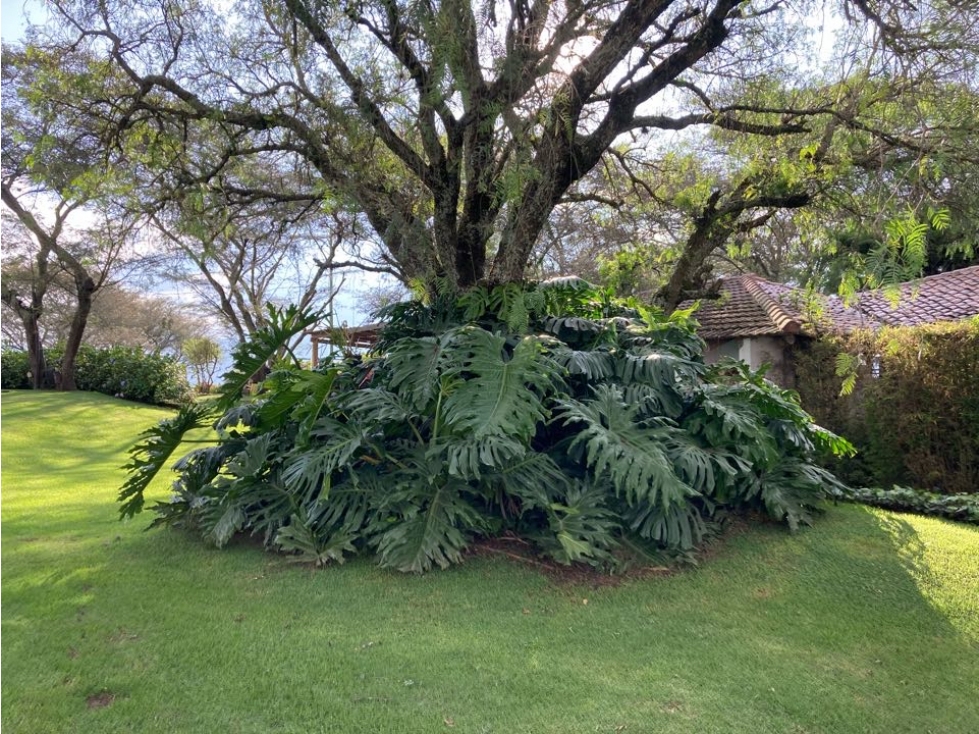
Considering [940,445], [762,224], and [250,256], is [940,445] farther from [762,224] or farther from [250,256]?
[250,256]

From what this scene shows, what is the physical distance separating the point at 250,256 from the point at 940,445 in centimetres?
1647

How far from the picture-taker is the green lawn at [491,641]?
2592mm

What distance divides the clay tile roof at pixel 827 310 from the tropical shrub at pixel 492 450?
499cm

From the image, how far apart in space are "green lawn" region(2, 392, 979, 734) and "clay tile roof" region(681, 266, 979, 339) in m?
5.93

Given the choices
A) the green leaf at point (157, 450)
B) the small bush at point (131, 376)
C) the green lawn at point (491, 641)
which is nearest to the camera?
the green lawn at point (491, 641)

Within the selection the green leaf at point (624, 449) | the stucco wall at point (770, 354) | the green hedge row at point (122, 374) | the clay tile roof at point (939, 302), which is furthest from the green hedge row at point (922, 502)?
the green hedge row at point (122, 374)

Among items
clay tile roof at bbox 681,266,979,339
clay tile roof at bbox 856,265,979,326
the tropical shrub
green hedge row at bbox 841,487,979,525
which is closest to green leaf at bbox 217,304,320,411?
the tropical shrub

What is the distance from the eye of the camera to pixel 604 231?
9352 millimetres

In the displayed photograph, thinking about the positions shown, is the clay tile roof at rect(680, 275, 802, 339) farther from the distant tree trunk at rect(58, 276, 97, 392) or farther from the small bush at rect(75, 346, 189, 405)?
the distant tree trunk at rect(58, 276, 97, 392)

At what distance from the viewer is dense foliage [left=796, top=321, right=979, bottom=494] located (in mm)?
6582

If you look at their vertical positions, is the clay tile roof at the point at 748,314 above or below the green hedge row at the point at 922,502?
above

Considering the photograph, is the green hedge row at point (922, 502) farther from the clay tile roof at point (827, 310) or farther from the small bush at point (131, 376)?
the small bush at point (131, 376)

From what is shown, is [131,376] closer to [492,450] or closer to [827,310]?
[492,450]

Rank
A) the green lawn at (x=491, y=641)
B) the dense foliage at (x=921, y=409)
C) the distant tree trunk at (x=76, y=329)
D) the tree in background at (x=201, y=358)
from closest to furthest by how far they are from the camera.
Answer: the green lawn at (x=491, y=641), the dense foliage at (x=921, y=409), the distant tree trunk at (x=76, y=329), the tree in background at (x=201, y=358)
